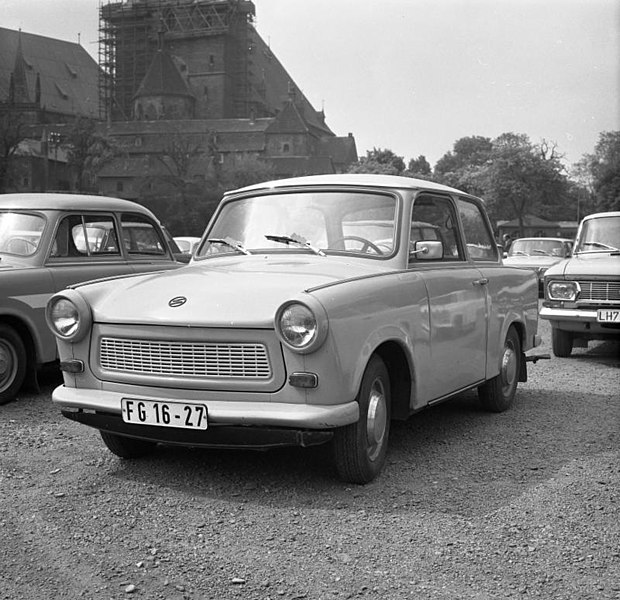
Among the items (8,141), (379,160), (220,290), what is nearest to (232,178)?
(379,160)

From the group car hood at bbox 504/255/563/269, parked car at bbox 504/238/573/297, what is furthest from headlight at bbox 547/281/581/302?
parked car at bbox 504/238/573/297

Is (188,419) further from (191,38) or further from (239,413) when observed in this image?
(191,38)

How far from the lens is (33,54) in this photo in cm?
10675

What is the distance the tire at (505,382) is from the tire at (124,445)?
276 centimetres

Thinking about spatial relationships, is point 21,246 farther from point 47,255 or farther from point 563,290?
point 563,290

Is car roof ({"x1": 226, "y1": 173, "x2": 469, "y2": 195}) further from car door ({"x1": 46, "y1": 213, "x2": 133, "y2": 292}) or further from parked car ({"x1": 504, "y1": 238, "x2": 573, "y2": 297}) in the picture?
parked car ({"x1": 504, "y1": 238, "x2": 573, "y2": 297})

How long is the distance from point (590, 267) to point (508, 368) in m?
3.45

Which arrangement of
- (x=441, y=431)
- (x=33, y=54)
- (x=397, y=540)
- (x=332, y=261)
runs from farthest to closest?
1. (x=33, y=54)
2. (x=441, y=431)
3. (x=332, y=261)
4. (x=397, y=540)

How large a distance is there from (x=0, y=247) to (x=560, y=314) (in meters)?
6.13

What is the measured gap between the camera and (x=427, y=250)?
218 inches

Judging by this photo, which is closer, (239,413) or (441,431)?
(239,413)

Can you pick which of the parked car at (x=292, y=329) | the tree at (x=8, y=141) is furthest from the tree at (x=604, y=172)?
the parked car at (x=292, y=329)

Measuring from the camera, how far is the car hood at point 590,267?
9.65 m

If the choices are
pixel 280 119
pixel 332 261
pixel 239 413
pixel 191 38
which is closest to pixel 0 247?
pixel 332 261
